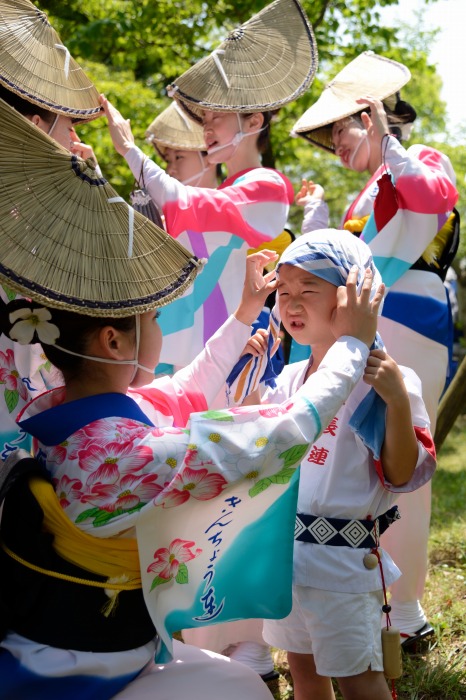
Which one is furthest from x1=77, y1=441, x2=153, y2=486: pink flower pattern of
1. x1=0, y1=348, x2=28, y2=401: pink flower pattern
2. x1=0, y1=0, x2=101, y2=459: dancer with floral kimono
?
x1=0, y1=0, x2=101, y2=459: dancer with floral kimono

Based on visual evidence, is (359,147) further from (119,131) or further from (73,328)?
(73,328)

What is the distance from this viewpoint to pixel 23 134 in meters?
1.90

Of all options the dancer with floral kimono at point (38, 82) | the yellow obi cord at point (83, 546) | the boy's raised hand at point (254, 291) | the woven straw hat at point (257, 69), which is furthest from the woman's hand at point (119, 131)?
the yellow obi cord at point (83, 546)

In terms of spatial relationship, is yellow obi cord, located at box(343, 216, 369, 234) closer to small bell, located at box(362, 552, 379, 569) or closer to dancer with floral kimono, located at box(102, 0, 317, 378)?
dancer with floral kimono, located at box(102, 0, 317, 378)

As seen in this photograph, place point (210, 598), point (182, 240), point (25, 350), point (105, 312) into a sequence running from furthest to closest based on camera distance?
point (182, 240) < point (25, 350) < point (210, 598) < point (105, 312)

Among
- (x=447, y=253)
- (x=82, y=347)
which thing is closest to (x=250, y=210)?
(x=447, y=253)

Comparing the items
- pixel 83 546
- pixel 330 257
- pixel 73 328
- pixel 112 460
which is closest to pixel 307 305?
pixel 330 257

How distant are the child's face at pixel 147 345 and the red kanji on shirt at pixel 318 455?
61 cm

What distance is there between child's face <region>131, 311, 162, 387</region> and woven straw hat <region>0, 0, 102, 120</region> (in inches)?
48.4

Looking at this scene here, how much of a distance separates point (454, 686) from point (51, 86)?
8.88ft

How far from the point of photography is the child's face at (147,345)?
208 cm

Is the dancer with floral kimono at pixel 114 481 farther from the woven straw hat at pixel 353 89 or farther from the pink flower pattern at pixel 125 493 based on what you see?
the woven straw hat at pixel 353 89

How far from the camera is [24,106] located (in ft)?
9.80

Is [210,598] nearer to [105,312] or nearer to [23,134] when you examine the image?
[105,312]
